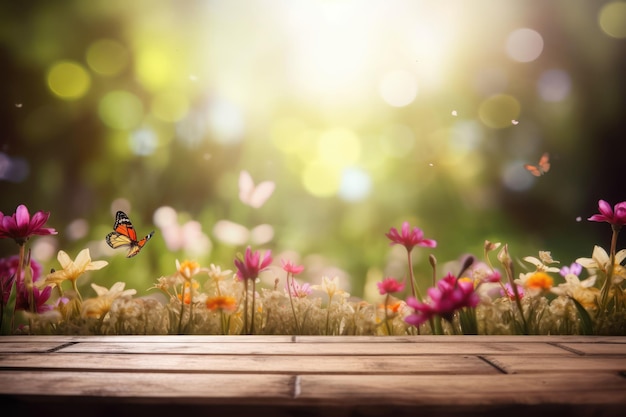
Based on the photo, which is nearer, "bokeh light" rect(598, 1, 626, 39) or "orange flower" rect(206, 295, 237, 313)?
"orange flower" rect(206, 295, 237, 313)

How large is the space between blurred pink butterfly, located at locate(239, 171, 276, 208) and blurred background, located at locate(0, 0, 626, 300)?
0.01 m

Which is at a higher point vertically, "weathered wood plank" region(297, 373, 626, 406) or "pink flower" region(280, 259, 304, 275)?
"pink flower" region(280, 259, 304, 275)

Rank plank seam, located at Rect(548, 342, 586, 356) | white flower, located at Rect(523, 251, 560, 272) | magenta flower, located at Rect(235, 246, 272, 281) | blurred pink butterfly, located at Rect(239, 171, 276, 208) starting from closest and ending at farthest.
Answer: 1. plank seam, located at Rect(548, 342, 586, 356)
2. magenta flower, located at Rect(235, 246, 272, 281)
3. white flower, located at Rect(523, 251, 560, 272)
4. blurred pink butterfly, located at Rect(239, 171, 276, 208)

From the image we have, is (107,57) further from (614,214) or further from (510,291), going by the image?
(614,214)

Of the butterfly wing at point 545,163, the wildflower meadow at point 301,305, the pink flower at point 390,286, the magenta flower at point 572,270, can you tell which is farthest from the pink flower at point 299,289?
the butterfly wing at point 545,163

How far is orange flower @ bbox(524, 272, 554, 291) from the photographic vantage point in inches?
57.3

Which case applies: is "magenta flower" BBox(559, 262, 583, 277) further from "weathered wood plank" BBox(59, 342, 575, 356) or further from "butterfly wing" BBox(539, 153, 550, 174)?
"weathered wood plank" BBox(59, 342, 575, 356)

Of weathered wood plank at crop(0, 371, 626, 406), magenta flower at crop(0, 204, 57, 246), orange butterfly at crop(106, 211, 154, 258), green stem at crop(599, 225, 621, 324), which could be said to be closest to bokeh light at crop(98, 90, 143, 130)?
orange butterfly at crop(106, 211, 154, 258)

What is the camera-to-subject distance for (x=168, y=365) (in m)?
0.96

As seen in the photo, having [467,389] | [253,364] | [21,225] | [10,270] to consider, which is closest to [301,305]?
[253,364]

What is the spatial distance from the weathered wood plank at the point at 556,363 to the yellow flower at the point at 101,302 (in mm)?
1052

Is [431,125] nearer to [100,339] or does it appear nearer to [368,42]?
[368,42]

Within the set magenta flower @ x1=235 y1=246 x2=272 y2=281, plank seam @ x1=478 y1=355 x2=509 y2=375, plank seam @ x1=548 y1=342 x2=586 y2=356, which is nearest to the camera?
plank seam @ x1=478 y1=355 x2=509 y2=375

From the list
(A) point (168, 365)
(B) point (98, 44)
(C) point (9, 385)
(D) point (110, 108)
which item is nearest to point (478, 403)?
(A) point (168, 365)
